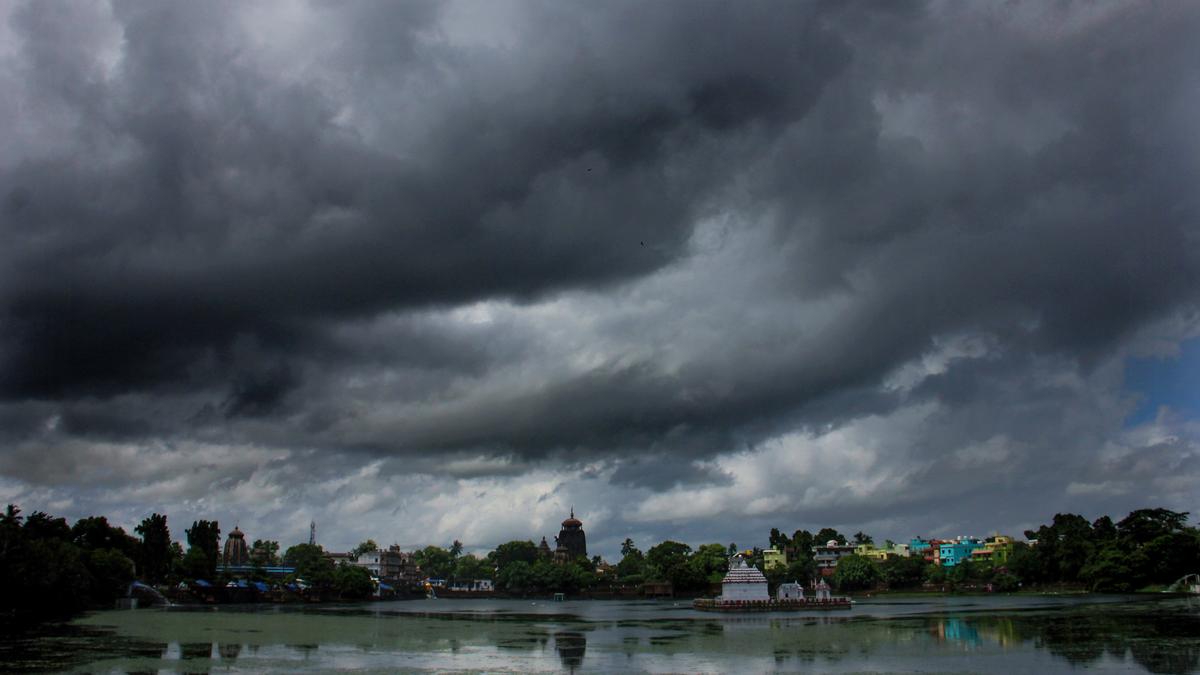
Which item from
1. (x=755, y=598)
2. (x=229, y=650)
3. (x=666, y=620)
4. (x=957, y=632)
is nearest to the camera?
(x=229, y=650)

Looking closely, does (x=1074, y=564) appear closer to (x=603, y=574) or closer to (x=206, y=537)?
(x=603, y=574)

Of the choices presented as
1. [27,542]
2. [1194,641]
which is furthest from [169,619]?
[1194,641]

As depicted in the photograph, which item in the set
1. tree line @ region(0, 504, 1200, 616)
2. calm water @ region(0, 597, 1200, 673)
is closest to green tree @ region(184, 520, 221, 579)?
tree line @ region(0, 504, 1200, 616)

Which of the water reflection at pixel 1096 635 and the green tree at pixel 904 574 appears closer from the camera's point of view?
the water reflection at pixel 1096 635

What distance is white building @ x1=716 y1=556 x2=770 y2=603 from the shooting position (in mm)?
95319

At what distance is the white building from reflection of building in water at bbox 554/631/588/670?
38.2 m

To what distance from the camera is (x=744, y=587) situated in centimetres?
9619

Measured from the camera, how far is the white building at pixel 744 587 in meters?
95.3

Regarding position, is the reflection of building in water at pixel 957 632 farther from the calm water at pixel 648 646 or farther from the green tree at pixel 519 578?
the green tree at pixel 519 578

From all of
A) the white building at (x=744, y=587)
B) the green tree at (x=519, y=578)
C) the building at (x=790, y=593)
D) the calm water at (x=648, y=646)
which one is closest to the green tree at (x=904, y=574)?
the building at (x=790, y=593)

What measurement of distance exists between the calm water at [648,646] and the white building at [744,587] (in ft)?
85.2

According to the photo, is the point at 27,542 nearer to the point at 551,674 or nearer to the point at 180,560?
the point at 551,674

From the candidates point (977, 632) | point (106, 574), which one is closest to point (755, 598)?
point (977, 632)

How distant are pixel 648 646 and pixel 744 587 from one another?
51.0 metres
